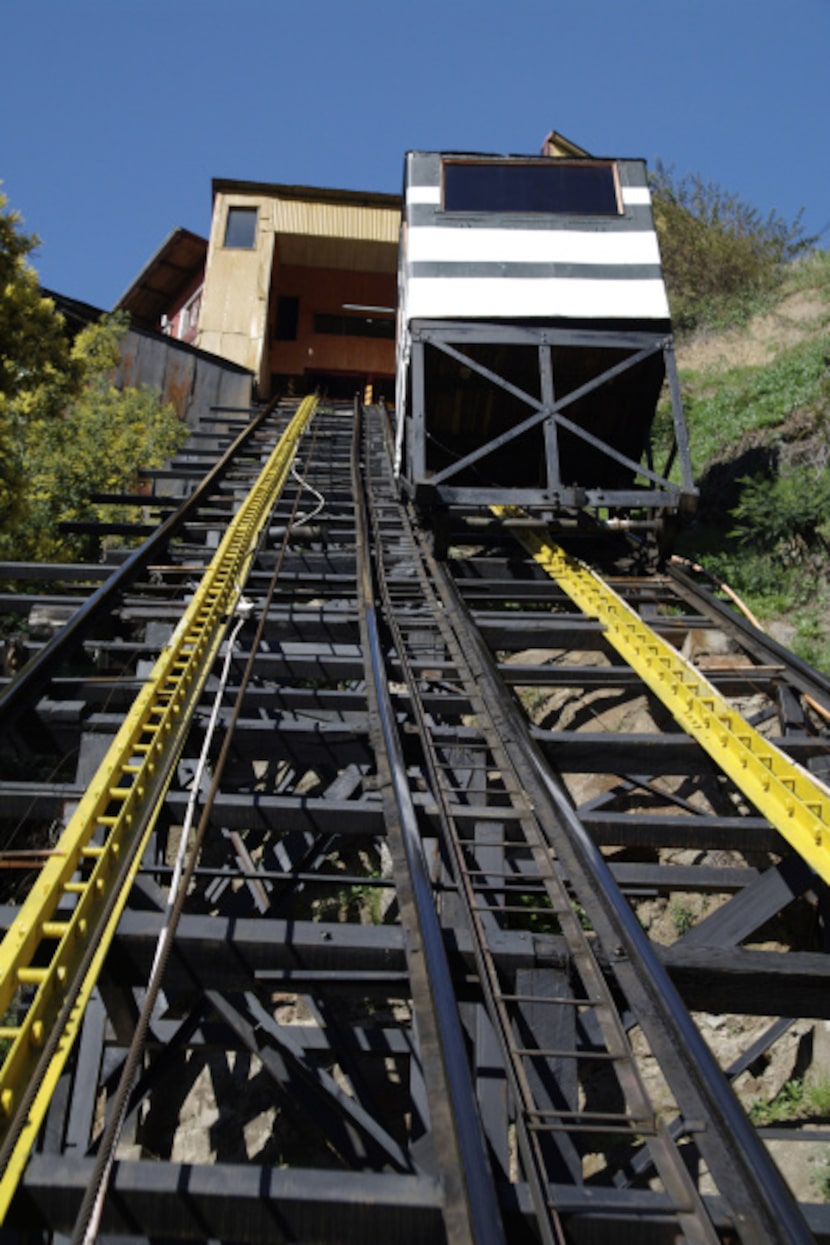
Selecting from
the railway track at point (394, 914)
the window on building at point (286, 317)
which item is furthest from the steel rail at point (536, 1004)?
the window on building at point (286, 317)

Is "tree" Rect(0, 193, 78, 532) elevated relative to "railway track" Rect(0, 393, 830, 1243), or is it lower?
elevated

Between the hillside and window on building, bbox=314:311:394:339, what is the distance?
1248 centimetres

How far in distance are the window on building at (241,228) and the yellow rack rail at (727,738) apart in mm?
19751

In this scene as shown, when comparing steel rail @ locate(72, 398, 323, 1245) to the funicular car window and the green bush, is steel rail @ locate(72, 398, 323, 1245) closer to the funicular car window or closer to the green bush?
the green bush

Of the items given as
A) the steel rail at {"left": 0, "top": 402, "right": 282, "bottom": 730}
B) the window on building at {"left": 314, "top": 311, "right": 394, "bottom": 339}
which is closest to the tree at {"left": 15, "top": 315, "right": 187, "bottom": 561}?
the steel rail at {"left": 0, "top": 402, "right": 282, "bottom": 730}

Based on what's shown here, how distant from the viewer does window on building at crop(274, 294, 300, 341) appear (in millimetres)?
27031

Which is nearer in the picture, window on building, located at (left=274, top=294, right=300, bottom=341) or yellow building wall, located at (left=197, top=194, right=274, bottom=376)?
yellow building wall, located at (left=197, top=194, right=274, bottom=376)

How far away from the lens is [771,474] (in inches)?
440

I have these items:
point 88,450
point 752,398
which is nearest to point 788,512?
point 752,398

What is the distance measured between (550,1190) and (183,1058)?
480 centimetres

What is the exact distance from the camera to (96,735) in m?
4.00

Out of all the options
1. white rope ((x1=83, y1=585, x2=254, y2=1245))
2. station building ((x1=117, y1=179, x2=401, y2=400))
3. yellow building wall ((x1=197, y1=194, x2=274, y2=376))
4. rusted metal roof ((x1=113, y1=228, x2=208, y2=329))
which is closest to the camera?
white rope ((x1=83, y1=585, x2=254, y2=1245))

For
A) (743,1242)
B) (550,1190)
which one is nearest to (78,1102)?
(550,1190)

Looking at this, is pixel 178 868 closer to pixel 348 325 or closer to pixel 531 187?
pixel 531 187
